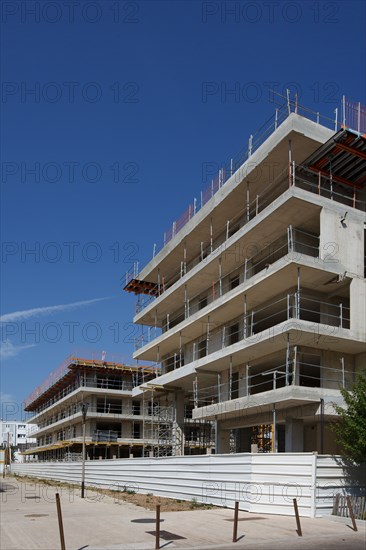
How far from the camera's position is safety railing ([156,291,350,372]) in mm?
28502

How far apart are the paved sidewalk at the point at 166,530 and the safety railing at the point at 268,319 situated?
9994mm

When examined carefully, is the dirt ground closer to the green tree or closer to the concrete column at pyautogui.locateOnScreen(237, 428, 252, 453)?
the green tree

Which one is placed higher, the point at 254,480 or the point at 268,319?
the point at 268,319

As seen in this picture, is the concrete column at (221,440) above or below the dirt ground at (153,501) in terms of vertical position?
above

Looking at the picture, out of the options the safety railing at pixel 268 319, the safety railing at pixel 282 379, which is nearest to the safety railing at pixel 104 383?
the safety railing at pixel 268 319

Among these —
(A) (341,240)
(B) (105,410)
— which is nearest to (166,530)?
(A) (341,240)

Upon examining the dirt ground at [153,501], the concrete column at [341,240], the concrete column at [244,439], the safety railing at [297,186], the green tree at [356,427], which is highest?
the safety railing at [297,186]

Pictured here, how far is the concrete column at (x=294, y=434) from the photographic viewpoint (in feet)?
88.2

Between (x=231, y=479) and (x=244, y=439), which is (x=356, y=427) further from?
(x=244, y=439)

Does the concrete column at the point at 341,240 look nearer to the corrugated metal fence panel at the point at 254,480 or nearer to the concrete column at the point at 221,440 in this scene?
the corrugated metal fence panel at the point at 254,480

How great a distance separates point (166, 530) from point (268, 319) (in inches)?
709

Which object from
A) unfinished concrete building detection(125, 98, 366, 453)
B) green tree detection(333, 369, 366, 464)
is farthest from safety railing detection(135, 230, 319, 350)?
green tree detection(333, 369, 366, 464)

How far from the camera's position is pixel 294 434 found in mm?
27359

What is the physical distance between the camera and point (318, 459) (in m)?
20.0
